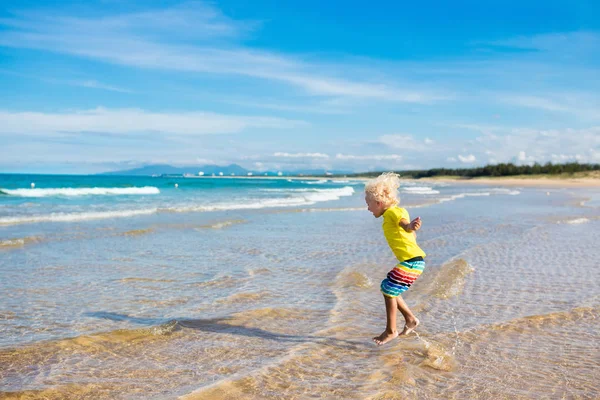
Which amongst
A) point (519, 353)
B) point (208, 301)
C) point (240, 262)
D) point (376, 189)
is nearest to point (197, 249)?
point (240, 262)

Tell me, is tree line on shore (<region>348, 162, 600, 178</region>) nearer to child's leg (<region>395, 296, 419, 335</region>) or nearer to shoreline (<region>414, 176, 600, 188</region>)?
shoreline (<region>414, 176, 600, 188</region>)

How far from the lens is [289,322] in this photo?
19.7ft

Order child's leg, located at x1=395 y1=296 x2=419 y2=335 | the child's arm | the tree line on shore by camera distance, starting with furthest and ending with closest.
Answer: the tree line on shore < child's leg, located at x1=395 y1=296 x2=419 y2=335 < the child's arm

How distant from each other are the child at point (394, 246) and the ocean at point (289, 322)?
39cm

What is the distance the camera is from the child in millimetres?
5094

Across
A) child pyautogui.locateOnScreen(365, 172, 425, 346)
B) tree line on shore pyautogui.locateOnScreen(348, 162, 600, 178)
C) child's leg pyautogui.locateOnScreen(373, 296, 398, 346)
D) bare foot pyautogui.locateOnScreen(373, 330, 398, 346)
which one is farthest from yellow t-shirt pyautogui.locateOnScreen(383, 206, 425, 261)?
tree line on shore pyautogui.locateOnScreen(348, 162, 600, 178)

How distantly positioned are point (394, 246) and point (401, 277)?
1.10 ft

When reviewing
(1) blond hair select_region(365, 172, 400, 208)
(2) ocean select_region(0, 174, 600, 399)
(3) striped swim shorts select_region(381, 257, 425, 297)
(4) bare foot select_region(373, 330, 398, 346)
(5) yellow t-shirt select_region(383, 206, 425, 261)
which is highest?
(1) blond hair select_region(365, 172, 400, 208)

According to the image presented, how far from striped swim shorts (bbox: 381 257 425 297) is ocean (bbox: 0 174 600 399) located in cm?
59

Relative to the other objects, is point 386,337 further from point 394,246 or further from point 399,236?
point 399,236

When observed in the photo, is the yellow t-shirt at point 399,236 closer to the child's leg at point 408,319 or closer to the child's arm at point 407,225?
the child's arm at point 407,225

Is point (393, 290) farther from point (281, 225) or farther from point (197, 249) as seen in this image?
point (281, 225)

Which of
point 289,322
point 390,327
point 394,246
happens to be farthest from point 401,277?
point 289,322

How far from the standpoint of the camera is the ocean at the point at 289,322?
165 inches
